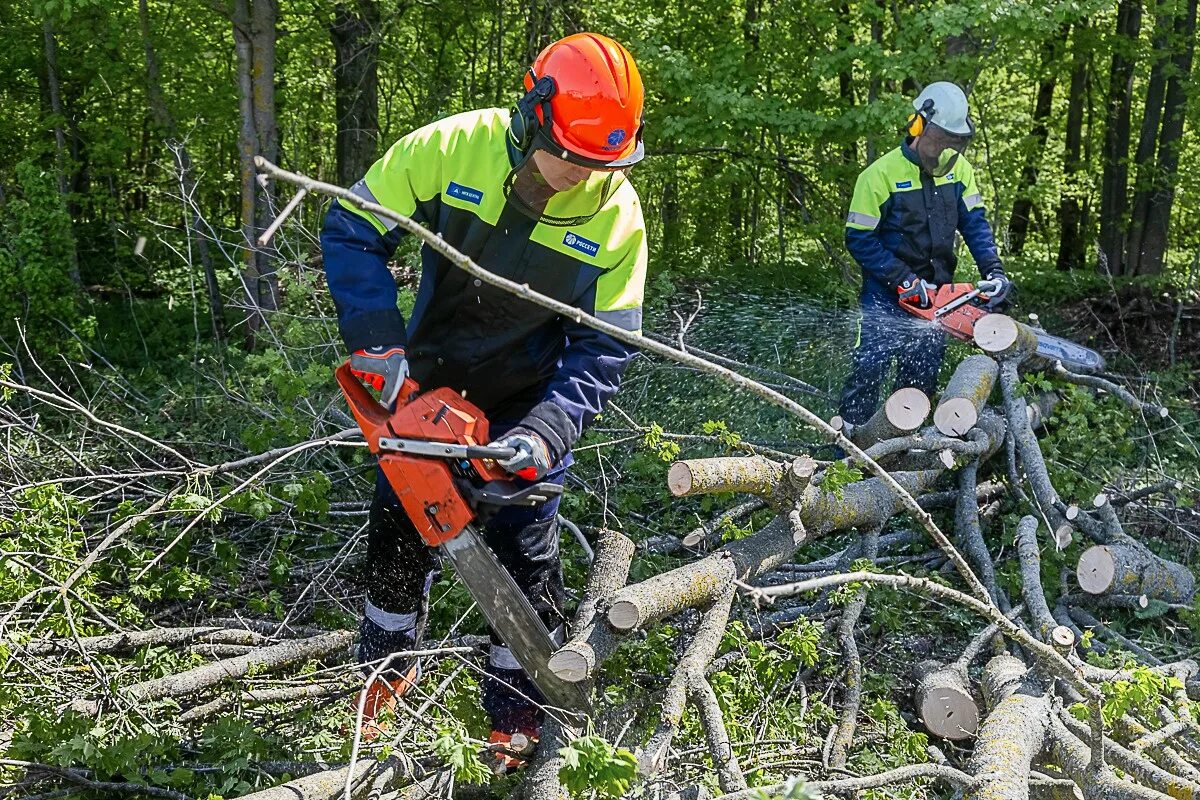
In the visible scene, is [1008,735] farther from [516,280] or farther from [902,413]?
[902,413]

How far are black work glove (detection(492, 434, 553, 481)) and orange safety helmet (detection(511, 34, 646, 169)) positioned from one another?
77 cm

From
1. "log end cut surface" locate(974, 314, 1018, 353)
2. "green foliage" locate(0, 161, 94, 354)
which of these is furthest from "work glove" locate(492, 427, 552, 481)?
"green foliage" locate(0, 161, 94, 354)

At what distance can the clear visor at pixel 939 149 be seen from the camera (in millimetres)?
5676

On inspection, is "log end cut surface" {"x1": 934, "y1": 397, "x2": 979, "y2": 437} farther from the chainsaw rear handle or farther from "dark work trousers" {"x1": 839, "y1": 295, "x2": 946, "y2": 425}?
the chainsaw rear handle

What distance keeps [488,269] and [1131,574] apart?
2.95m

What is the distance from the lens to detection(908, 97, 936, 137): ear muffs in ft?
18.8

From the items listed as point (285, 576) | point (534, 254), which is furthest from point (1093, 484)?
point (285, 576)

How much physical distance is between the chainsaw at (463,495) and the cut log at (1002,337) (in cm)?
337

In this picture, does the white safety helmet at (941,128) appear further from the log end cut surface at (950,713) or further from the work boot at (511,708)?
the work boot at (511,708)

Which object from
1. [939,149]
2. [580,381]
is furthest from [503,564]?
[939,149]

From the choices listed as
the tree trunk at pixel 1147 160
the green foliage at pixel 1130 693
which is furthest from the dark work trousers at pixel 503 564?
the tree trunk at pixel 1147 160

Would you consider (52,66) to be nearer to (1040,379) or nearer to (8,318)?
(8,318)

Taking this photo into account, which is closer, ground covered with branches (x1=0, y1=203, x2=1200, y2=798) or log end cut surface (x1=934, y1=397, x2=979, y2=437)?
ground covered with branches (x1=0, y1=203, x2=1200, y2=798)

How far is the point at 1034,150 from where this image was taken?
1178cm
